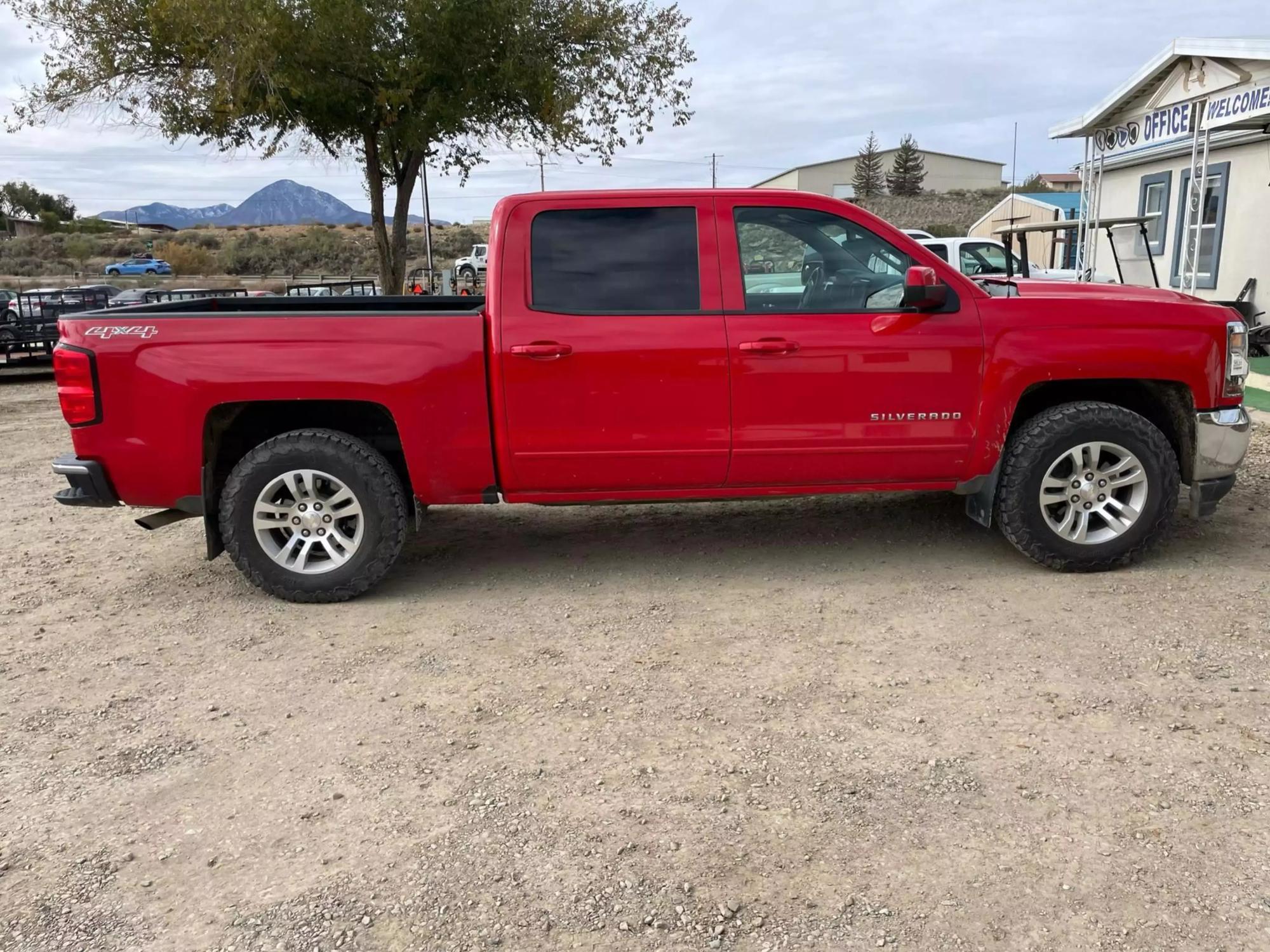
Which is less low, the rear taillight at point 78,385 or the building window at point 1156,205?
the building window at point 1156,205

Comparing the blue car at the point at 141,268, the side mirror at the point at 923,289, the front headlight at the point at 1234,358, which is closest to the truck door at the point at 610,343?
the side mirror at the point at 923,289

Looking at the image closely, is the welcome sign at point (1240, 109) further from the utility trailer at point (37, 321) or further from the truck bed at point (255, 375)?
the utility trailer at point (37, 321)

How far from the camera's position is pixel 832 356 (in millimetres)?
4859

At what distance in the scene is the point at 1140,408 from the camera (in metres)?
5.43

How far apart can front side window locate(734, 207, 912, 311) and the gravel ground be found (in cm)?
140

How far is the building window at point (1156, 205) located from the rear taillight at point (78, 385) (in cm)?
1518

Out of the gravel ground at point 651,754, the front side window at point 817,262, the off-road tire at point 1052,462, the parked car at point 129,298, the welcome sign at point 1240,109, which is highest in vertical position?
the welcome sign at point 1240,109

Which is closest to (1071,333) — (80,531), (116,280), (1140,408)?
(1140,408)

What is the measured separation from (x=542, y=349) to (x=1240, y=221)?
1290cm

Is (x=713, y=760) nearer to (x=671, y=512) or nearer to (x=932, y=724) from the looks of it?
(x=932, y=724)

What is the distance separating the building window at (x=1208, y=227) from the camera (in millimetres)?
14219

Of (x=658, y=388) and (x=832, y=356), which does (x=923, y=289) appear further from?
(x=658, y=388)

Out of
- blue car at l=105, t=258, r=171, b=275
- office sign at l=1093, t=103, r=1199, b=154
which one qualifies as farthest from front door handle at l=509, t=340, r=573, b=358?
blue car at l=105, t=258, r=171, b=275

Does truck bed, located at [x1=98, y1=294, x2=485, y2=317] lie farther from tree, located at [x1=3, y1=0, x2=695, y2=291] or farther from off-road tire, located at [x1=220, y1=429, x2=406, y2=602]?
tree, located at [x1=3, y1=0, x2=695, y2=291]
